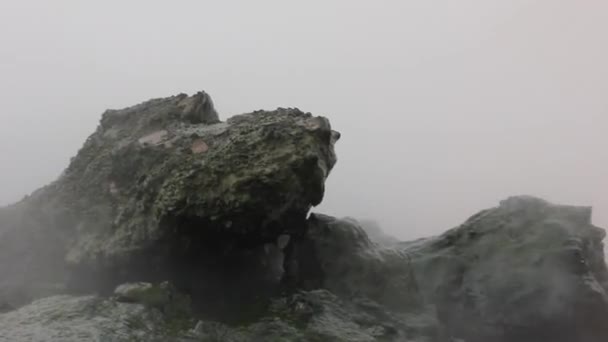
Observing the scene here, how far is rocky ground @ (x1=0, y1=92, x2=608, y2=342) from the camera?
17266 mm

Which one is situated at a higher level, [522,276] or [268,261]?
[522,276]

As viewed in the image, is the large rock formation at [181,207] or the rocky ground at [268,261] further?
the large rock formation at [181,207]

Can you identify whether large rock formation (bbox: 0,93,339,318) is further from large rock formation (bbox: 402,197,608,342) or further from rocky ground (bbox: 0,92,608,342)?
large rock formation (bbox: 402,197,608,342)

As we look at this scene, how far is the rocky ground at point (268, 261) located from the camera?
56.6 feet

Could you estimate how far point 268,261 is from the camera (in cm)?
2200

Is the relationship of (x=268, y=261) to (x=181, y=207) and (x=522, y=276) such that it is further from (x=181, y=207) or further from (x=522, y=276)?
(x=522, y=276)

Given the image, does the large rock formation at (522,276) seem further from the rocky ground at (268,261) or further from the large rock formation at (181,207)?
the large rock formation at (181,207)

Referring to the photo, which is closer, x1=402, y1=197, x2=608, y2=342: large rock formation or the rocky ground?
the rocky ground

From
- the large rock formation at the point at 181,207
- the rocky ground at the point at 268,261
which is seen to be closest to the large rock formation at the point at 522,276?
the rocky ground at the point at 268,261

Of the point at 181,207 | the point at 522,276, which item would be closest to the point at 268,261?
the point at 181,207

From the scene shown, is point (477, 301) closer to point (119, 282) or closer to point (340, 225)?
point (340, 225)

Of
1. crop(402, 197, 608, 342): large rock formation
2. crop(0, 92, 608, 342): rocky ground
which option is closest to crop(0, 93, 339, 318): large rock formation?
crop(0, 92, 608, 342): rocky ground

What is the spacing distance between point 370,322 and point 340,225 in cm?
426

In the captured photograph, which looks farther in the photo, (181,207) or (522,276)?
(522,276)
